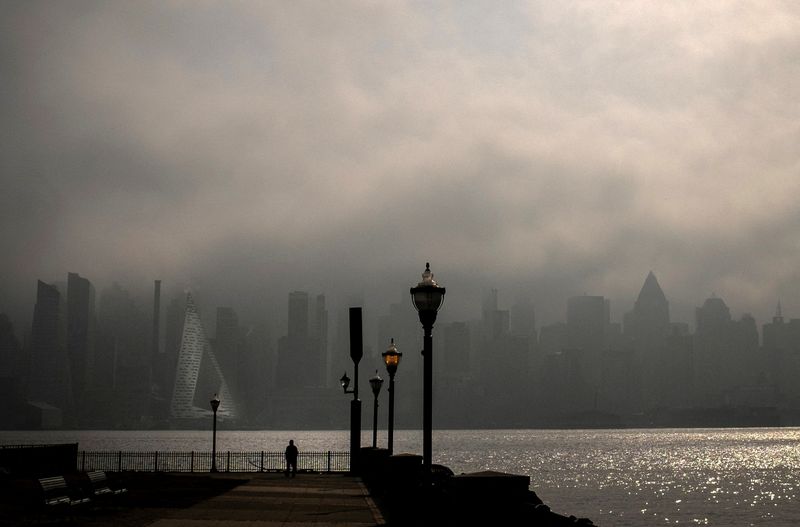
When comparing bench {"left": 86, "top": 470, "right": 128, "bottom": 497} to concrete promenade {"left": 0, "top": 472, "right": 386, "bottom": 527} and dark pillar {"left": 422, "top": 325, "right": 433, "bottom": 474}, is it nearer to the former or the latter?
concrete promenade {"left": 0, "top": 472, "right": 386, "bottom": 527}

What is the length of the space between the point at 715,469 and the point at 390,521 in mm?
137991

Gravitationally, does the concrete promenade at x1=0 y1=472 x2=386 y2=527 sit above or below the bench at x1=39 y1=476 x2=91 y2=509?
below

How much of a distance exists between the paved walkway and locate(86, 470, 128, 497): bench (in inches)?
133

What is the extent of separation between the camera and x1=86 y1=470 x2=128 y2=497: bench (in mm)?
30275

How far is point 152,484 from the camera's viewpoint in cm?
4000

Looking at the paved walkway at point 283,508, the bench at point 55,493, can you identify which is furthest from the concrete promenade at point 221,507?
the bench at point 55,493

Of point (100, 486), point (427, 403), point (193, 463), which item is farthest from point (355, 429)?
point (193, 463)

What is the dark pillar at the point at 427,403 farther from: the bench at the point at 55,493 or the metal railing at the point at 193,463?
the metal railing at the point at 193,463

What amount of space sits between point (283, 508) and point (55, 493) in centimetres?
614

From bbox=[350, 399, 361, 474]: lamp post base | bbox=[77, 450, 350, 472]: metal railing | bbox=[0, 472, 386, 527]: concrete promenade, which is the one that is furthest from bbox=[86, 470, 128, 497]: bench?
bbox=[77, 450, 350, 472]: metal railing

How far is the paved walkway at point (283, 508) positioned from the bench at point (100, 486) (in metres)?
3.37

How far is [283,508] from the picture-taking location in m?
28.3

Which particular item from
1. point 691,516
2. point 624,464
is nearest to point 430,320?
point 691,516

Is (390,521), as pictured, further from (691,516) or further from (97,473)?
(691,516)
